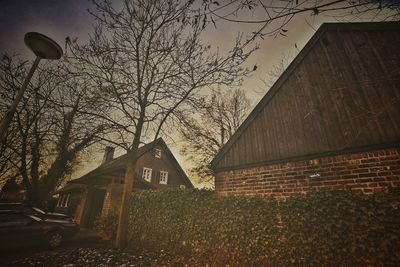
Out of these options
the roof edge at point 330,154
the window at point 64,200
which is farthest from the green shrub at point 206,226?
the window at point 64,200

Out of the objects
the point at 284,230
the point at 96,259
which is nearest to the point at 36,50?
the point at 96,259

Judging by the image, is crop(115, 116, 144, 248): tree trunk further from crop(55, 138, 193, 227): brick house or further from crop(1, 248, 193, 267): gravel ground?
crop(1, 248, 193, 267): gravel ground

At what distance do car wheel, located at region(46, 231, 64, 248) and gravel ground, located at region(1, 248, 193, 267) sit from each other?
1.99 m

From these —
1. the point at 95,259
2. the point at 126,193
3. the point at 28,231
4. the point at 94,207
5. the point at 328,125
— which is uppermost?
the point at 328,125

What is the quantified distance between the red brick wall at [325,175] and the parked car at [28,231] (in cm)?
842

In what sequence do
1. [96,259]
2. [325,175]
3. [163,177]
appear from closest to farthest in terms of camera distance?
[325,175] < [96,259] < [163,177]

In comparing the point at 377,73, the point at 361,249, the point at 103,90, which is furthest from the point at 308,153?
the point at 103,90

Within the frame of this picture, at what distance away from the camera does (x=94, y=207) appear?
16531 millimetres

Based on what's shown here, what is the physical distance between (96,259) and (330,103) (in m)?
8.74

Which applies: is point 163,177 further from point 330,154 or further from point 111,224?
point 330,154

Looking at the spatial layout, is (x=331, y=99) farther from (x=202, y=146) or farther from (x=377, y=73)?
(x=202, y=146)

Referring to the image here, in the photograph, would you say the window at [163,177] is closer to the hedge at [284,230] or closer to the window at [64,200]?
the window at [64,200]

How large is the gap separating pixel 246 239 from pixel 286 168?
7.67 ft

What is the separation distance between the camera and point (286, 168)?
5887mm
